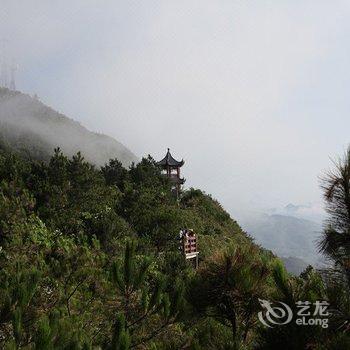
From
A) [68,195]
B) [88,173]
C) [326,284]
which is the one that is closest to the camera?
[326,284]

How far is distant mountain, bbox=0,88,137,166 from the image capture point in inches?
3078

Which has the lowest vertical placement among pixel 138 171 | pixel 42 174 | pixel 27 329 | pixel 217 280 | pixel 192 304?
pixel 27 329

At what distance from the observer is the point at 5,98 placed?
347 feet

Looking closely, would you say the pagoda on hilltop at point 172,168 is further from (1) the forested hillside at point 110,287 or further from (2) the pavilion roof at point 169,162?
(1) the forested hillside at point 110,287

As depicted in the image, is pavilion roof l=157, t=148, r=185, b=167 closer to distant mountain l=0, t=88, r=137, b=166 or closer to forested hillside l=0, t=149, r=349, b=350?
forested hillside l=0, t=149, r=349, b=350

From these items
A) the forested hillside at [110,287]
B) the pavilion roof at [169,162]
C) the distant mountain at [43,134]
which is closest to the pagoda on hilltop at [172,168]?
the pavilion roof at [169,162]

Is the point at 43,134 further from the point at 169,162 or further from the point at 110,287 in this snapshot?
the point at 110,287

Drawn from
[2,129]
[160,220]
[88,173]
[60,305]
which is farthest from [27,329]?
[2,129]

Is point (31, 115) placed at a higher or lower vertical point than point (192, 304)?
higher

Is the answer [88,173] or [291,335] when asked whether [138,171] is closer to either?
[88,173]

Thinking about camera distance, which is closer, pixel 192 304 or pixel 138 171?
pixel 192 304

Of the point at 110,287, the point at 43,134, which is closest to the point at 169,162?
the point at 110,287

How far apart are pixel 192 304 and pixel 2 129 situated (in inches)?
3352

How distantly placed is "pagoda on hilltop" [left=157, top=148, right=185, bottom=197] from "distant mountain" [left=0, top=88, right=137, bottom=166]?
126 feet
